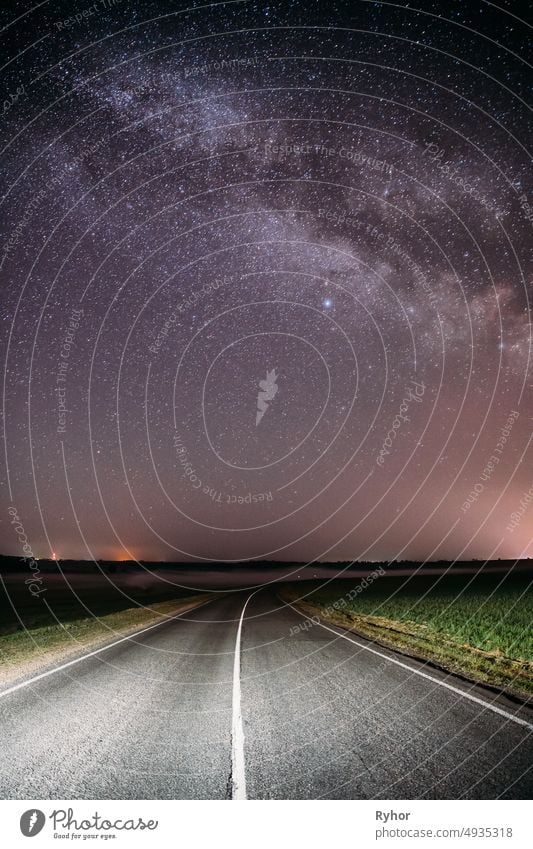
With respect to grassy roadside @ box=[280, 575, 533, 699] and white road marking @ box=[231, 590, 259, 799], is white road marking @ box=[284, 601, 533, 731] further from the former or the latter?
white road marking @ box=[231, 590, 259, 799]

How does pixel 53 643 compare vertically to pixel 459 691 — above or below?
below

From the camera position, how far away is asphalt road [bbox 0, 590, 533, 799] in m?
4.07

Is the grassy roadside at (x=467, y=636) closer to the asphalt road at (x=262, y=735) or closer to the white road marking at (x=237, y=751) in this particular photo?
the asphalt road at (x=262, y=735)

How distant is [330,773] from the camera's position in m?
4.30

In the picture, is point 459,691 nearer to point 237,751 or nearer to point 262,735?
point 262,735

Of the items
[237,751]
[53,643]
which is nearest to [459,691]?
[237,751]

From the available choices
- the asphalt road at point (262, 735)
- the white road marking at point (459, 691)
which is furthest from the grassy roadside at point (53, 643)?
the white road marking at point (459, 691)

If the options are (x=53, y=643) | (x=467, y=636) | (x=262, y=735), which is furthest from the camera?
(x=53, y=643)

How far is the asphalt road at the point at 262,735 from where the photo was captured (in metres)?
4.07

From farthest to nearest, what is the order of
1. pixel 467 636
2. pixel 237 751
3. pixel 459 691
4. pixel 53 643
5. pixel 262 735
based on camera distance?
pixel 53 643
pixel 467 636
pixel 459 691
pixel 262 735
pixel 237 751

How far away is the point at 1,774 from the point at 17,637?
1457 centimetres

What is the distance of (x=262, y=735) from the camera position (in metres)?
5.39
